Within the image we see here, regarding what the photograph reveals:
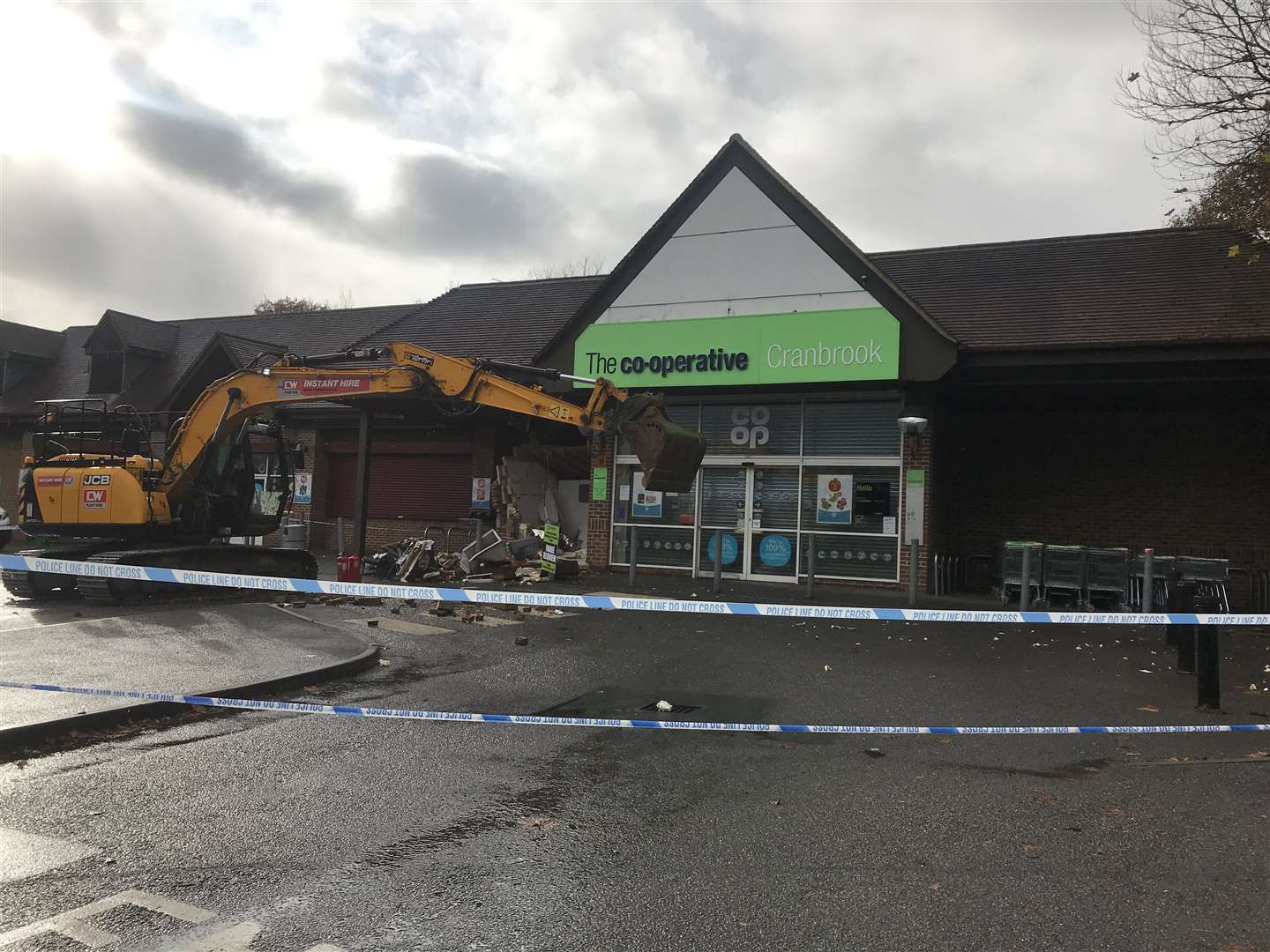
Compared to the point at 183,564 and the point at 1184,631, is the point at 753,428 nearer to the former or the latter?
the point at 1184,631

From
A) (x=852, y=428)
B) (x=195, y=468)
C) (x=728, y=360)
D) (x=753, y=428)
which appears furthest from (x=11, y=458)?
(x=852, y=428)

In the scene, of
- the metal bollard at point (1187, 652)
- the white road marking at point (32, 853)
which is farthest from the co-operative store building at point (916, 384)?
the white road marking at point (32, 853)

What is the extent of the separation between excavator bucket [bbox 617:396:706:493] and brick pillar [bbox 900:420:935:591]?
6690mm

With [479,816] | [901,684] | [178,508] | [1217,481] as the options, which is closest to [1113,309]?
[1217,481]

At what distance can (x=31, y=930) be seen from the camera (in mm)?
3404

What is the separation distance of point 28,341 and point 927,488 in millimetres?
31440

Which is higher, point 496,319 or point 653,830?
point 496,319

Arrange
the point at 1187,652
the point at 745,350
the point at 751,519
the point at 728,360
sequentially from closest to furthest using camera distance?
1. the point at 1187,652
2. the point at 745,350
3. the point at 728,360
4. the point at 751,519

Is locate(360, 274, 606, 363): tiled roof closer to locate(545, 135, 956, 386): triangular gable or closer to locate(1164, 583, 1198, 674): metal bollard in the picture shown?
locate(545, 135, 956, 386): triangular gable

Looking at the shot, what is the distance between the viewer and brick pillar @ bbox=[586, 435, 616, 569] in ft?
59.4

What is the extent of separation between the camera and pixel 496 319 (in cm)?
2164

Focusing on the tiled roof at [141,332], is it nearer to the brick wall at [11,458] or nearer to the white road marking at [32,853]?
the brick wall at [11,458]

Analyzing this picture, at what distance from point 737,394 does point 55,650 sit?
38.8 ft

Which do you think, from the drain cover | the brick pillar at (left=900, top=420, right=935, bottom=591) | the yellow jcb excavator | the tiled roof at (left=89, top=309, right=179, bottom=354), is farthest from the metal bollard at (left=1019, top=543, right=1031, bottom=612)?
the tiled roof at (left=89, top=309, right=179, bottom=354)
